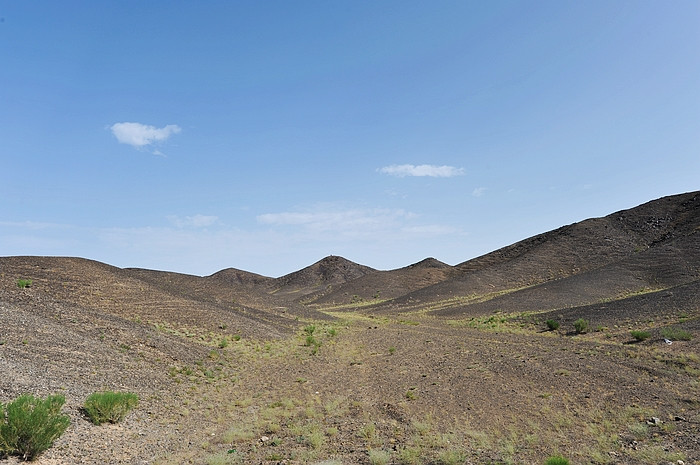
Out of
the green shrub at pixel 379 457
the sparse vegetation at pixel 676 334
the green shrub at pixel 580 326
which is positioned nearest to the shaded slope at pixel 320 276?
the green shrub at pixel 580 326

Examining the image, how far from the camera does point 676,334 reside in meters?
21.2

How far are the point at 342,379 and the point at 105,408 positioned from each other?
9460 mm

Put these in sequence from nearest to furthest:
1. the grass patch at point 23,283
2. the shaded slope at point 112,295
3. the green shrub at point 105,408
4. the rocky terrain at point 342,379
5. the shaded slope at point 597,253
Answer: the rocky terrain at point 342,379 < the green shrub at point 105,408 < the grass patch at point 23,283 < the shaded slope at point 112,295 < the shaded slope at point 597,253

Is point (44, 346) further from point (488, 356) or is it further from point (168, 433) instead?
point (488, 356)

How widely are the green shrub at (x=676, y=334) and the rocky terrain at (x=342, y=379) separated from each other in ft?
0.40

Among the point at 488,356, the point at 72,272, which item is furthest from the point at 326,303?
the point at 488,356

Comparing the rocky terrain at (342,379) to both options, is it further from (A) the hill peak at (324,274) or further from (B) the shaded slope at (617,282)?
(A) the hill peak at (324,274)

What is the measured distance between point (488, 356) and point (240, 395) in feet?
38.7

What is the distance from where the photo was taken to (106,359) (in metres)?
16.2

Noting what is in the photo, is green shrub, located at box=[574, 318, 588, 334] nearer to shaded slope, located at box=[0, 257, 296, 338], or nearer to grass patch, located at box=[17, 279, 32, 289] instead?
shaded slope, located at box=[0, 257, 296, 338]

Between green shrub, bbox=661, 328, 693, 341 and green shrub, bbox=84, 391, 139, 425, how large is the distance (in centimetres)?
2392

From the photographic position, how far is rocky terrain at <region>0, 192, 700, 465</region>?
1004 cm

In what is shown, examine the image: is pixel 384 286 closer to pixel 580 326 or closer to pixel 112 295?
pixel 580 326

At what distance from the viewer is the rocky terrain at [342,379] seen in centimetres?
1004
